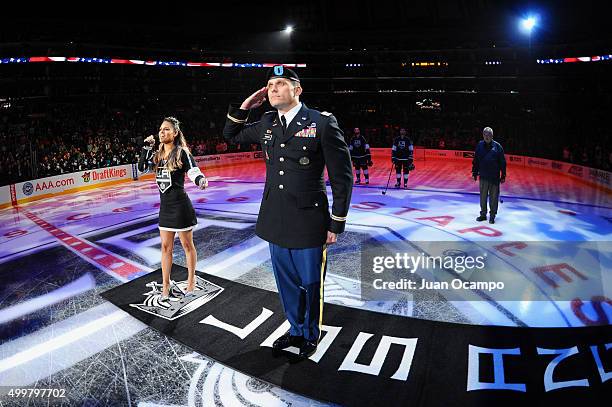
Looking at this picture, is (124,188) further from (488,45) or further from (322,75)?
(488,45)

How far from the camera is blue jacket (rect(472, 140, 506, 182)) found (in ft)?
29.7

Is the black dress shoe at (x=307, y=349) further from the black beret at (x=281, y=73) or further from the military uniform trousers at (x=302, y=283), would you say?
the black beret at (x=281, y=73)

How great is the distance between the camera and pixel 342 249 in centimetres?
795

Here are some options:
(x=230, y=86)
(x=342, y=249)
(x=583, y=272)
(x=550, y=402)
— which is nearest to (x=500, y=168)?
(x=583, y=272)

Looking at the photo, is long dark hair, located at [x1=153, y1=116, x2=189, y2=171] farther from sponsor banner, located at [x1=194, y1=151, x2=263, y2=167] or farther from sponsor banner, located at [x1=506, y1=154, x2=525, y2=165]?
sponsor banner, located at [x1=506, y1=154, x2=525, y2=165]

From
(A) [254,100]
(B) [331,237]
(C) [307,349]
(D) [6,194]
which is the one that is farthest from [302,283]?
(D) [6,194]

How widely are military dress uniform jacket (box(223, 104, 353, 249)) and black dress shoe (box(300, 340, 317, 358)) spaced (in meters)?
1.03

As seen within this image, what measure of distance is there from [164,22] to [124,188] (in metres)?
18.5

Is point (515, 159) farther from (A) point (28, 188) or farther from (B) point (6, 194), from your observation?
(B) point (6, 194)

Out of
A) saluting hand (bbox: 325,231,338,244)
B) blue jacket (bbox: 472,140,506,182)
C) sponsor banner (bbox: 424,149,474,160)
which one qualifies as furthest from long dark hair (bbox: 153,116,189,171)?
sponsor banner (bbox: 424,149,474,160)

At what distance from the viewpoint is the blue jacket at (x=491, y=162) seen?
29.7 feet

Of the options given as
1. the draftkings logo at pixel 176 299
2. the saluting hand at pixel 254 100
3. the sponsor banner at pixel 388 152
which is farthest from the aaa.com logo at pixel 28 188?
the sponsor banner at pixel 388 152

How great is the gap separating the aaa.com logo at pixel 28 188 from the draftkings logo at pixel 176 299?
10.1 metres

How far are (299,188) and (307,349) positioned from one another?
5.10ft
